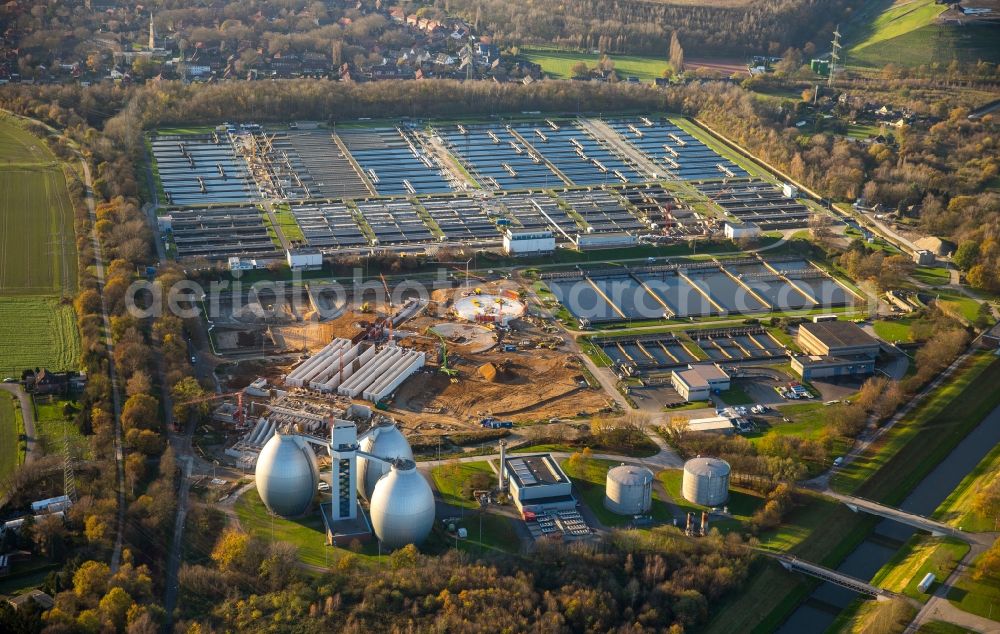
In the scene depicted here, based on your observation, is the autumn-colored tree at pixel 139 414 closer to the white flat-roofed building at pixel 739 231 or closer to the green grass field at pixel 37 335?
the green grass field at pixel 37 335

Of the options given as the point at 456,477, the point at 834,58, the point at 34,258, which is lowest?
the point at 456,477

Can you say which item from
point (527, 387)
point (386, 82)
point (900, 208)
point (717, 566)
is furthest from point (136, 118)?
point (717, 566)

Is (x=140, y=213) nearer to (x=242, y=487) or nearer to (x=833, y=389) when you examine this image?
(x=242, y=487)

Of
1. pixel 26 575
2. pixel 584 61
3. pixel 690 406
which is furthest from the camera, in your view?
pixel 584 61

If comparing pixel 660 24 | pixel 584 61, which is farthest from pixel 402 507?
pixel 660 24

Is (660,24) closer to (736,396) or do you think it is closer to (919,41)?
(919,41)

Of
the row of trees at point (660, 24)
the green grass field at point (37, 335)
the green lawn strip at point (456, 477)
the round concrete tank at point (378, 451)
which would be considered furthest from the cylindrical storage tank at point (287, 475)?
the row of trees at point (660, 24)

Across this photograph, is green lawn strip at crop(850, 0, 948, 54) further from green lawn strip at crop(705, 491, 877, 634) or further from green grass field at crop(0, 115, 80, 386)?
green lawn strip at crop(705, 491, 877, 634)
